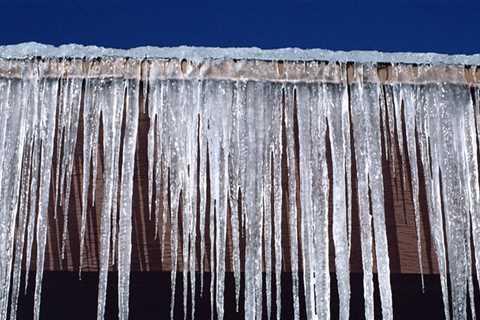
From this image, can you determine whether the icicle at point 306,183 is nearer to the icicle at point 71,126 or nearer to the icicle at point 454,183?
the icicle at point 454,183

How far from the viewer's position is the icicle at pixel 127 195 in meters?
3.39

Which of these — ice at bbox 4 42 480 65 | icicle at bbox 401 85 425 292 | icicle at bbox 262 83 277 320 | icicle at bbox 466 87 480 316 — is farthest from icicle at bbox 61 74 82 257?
icicle at bbox 466 87 480 316

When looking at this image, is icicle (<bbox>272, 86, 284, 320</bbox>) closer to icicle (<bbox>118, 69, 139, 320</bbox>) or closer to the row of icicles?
the row of icicles

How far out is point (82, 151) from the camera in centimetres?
351

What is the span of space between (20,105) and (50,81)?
0.16 m

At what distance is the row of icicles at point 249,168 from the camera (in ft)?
11.2

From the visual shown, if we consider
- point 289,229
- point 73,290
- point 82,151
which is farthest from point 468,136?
point 73,290

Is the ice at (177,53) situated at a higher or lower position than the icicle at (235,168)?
higher

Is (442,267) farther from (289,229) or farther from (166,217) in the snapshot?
(166,217)

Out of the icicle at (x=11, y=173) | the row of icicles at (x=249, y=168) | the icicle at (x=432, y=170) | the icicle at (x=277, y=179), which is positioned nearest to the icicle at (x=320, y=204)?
the row of icicles at (x=249, y=168)

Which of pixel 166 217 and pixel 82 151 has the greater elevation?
pixel 82 151

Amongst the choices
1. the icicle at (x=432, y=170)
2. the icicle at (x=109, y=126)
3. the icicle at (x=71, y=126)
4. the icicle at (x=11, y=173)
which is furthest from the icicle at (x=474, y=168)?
the icicle at (x=11, y=173)

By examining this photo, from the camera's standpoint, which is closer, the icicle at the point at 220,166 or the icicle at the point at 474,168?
the icicle at the point at 220,166

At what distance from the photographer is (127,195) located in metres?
3.42
